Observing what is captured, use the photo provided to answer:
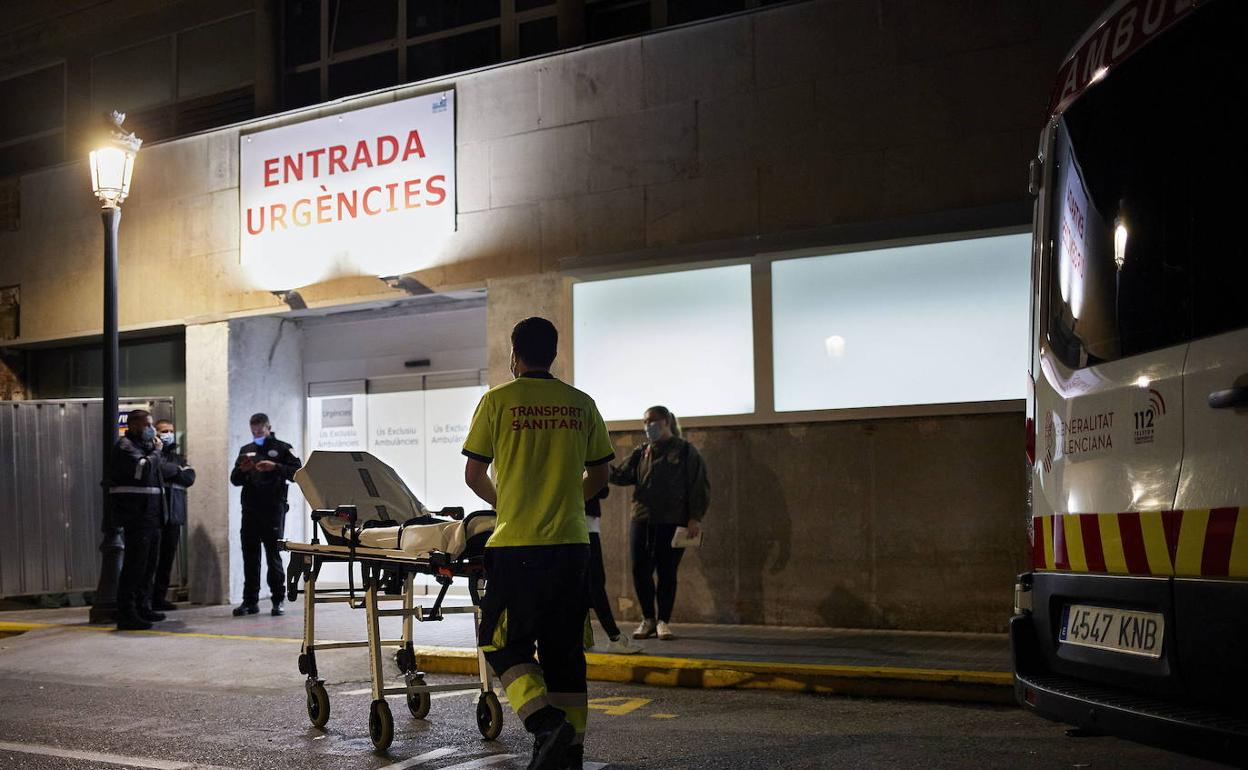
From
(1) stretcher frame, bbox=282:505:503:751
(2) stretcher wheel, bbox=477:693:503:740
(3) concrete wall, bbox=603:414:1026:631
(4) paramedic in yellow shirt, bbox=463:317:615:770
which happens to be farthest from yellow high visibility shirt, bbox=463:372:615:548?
(3) concrete wall, bbox=603:414:1026:631

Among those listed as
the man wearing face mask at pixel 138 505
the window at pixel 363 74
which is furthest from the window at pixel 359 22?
the man wearing face mask at pixel 138 505

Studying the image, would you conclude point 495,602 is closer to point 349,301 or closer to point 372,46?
point 349,301

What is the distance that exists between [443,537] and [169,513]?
7363 mm

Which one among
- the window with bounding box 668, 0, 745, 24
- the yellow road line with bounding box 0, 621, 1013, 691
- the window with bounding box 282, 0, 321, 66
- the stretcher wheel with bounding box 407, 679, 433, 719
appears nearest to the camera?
the stretcher wheel with bounding box 407, 679, 433, 719

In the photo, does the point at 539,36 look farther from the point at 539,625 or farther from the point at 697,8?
the point at 539,625

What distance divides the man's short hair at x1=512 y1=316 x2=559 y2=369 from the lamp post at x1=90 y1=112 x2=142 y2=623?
8.01 meters

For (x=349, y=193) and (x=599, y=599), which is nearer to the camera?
(x=599, y=599)

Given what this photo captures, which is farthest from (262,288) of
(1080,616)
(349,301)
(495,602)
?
(1080,616)

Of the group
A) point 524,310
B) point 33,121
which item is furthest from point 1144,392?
point 33,121

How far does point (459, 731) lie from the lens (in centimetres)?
652

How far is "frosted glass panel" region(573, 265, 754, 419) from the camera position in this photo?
10.6 meters

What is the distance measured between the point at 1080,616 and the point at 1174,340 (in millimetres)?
1086

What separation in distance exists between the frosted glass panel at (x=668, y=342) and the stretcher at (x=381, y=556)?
4.16 meters

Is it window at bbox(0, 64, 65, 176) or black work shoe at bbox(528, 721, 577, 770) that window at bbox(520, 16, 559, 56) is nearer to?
window at bbox(0, 64, 65, 176)
